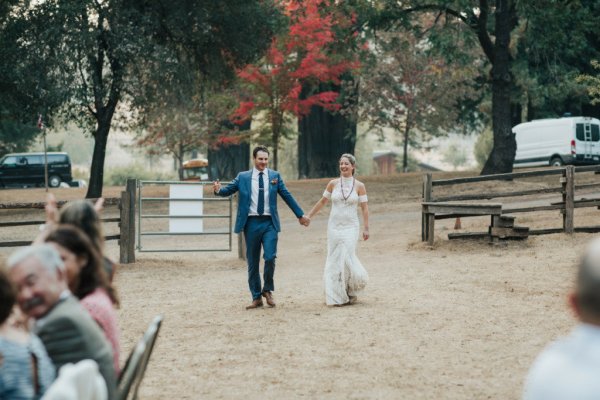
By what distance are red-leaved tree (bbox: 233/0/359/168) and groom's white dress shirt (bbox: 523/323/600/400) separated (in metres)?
31.6

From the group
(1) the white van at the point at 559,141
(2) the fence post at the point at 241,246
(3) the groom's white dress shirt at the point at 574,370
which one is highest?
(1) the white van at the point at 559,141

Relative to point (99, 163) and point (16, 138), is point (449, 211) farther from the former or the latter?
point (16, 138)

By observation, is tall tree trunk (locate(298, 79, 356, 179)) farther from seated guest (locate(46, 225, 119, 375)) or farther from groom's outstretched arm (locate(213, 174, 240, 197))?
seated guest (locate(46, 225, 119, 375))

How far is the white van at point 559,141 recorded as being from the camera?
40406 millimetres

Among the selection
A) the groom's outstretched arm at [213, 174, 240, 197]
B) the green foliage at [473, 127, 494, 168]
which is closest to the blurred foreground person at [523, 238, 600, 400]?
the groom's outstretched arm at [213, 174, 240, 197]

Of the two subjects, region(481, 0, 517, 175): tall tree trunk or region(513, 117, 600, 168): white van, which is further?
region(513, 117, 600, 168): white van

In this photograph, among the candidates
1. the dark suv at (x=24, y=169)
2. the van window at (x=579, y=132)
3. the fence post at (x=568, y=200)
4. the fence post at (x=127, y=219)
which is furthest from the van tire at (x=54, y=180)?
the fence post at (x=568, y=200)

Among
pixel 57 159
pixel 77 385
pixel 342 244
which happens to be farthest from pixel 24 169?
pixel 77 385

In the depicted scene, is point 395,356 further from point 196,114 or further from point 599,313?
point 196,114

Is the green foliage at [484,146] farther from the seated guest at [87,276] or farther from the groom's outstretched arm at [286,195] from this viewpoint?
the seated guest at [87,276]

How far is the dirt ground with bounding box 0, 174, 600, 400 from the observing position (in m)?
8.80

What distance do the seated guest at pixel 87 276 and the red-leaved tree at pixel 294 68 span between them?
29.5m

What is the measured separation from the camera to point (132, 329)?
11.9 meters

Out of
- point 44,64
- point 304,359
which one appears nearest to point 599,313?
point 304,359
